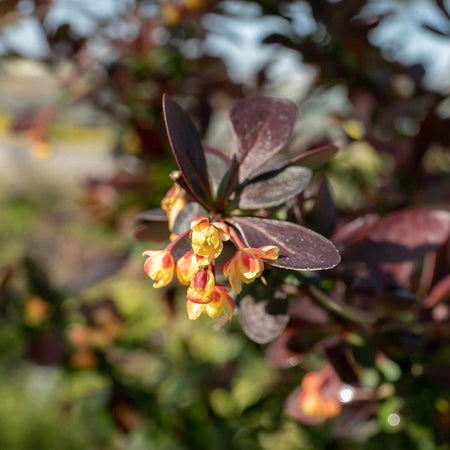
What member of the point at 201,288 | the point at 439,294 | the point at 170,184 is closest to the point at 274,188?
the point at 201,288

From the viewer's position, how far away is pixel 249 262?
45cm

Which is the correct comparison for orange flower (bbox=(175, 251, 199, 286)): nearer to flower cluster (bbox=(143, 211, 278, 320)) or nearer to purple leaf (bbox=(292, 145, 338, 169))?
flower cluster (bbox=(143, 211, 278, 320))

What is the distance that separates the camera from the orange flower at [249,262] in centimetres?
44

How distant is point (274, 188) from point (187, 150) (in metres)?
0.10

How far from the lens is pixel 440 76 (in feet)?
6.12

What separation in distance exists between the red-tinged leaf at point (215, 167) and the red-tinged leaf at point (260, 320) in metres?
0.12

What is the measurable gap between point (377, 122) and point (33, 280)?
91cm

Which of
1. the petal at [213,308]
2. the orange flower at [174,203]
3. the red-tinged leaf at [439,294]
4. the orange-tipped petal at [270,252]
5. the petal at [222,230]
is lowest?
the red-tinged leaf at [439,294]

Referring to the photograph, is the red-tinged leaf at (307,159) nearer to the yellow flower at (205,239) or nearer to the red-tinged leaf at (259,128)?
the red-tinged leaf at (259,128)

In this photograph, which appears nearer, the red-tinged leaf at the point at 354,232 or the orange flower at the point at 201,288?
the orange flower at the point at 201,288

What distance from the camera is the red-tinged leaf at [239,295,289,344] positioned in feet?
1.78

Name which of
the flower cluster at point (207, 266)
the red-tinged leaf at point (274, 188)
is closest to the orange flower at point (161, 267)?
the flower cluster at point (207, 266)

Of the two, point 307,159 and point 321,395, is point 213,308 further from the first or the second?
point 321,395

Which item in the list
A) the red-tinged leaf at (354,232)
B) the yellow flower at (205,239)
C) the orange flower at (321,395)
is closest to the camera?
the yellow flower at (205,239)
